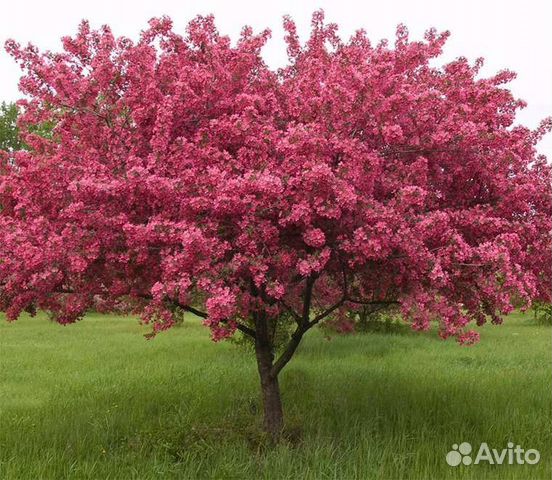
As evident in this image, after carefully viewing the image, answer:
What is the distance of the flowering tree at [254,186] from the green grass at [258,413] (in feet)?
6.49

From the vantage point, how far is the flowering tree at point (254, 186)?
6.49m

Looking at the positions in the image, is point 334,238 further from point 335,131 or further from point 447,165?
point 447,165

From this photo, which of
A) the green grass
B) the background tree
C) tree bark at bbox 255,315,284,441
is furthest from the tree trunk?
the background tree

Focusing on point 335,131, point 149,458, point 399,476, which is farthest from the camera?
point 149,458

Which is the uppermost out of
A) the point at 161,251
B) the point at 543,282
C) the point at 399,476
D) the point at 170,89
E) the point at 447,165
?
the point at 170,89

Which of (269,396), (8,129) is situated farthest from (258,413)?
(8,129)

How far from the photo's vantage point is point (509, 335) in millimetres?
24359

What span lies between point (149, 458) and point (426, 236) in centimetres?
472

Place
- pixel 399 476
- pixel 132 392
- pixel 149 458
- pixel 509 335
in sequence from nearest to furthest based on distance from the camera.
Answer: pixel 399 476 < pixel 149 458 < pixel 132 392 < pixel 509 335

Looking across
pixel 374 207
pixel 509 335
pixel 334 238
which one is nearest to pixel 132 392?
pixel 334 238

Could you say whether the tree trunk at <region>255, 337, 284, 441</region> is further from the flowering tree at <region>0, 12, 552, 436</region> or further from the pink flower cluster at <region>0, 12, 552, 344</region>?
the flowering tree at <region>0, 12, 552, 436</region>

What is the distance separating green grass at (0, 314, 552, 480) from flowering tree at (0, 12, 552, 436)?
1.98 m

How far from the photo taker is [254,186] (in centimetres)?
627

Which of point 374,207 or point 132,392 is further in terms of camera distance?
point 132,392
